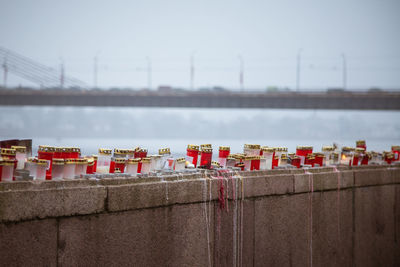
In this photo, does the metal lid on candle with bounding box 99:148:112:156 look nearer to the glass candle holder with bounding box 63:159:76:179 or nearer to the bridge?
the glass candle holder with bounding box 63:159:76:179

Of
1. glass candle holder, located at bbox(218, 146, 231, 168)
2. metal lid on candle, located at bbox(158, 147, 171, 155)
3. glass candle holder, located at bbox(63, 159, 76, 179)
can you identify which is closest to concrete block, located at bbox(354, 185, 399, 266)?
glass candle holder, located at bbox(218, 146, 231, 168)

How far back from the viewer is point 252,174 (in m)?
8.59

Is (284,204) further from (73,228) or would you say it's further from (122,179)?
(73,228)

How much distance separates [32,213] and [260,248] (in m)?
4.19

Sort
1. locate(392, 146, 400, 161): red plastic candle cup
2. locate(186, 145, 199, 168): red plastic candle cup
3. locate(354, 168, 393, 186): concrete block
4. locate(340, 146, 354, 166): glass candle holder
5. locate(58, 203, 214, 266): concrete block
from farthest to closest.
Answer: locate(392, 146, 400, 161): red plastic candle cup
locate(340, 146, 354, 166): glass candle holder
locate(354, 168, 393, 186): concrete block
locate(186, 145, 199, 168): red plastic candle cup
locate(58, 203, 214, 266): concrete block

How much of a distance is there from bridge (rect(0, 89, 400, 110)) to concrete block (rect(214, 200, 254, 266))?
2734 inches

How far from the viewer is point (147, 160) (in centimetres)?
771

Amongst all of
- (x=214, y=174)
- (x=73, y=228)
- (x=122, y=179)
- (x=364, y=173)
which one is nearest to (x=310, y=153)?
Result: (x=364, y=173)

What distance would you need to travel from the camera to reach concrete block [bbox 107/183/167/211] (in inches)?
246

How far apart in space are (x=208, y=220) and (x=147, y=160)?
1.21 m

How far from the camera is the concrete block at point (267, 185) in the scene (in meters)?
8.24

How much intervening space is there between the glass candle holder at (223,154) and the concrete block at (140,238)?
5.64 feet

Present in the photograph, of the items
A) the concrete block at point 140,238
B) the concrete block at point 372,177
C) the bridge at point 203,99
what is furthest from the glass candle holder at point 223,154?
the bridge at point 203,99

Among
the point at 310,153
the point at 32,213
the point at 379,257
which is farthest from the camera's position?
the point at 379,257
